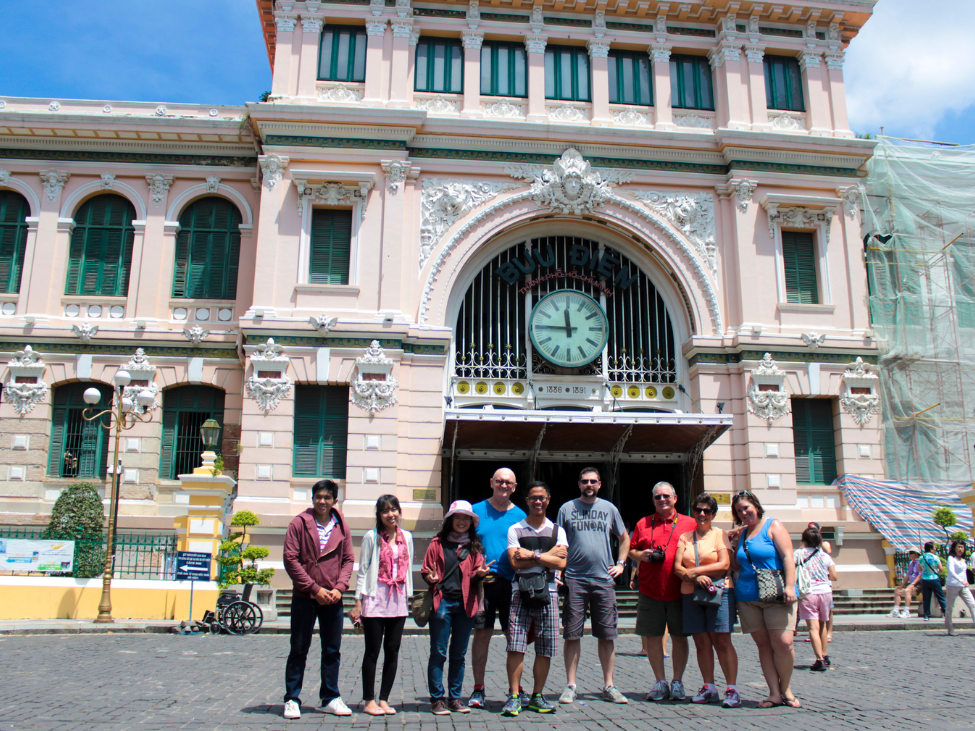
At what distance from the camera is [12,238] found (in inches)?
938

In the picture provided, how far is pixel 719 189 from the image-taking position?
2392 centimetres

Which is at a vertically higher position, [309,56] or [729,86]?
[309,56]

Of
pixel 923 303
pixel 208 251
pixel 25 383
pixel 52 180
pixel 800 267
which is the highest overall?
pixel 52 180

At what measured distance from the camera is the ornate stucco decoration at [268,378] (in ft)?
69.1

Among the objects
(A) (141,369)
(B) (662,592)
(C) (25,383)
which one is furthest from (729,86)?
(C) (25,383)

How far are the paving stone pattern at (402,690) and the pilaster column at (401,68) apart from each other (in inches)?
600

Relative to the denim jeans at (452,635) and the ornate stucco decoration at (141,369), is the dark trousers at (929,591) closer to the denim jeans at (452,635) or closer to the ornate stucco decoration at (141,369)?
the denim jeans at (452,635)

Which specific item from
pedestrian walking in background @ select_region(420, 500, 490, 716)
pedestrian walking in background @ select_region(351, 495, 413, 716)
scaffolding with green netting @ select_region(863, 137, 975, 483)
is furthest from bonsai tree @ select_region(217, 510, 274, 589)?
scaffolding with green netting @ select_region(863, 137, 975, 483)

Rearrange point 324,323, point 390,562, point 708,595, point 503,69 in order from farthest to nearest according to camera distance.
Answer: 1. point 503,69
2. point 324,323
3. point 708,595
4. point 390,562

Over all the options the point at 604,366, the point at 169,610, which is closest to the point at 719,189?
the point at 604,366

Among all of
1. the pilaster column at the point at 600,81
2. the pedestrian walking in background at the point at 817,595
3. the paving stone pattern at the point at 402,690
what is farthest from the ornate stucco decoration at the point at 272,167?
the pedestrian walking in background at the point at 817,595

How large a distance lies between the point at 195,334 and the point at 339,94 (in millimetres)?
7896

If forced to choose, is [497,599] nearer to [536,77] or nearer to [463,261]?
[463,261]

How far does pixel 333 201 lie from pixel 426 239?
8.96 ft
